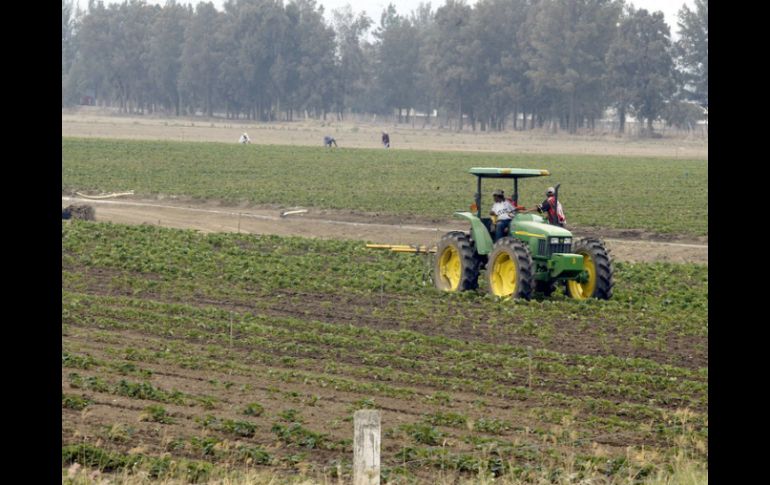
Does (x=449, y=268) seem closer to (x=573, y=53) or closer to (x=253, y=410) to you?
(x=253, y=410)

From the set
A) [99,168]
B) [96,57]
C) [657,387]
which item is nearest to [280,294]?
[657,387]

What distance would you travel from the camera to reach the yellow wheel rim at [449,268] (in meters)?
19.7

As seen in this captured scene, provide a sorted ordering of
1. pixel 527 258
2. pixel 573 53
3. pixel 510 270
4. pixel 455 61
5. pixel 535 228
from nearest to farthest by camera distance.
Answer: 1. pixel 527 258
2. pixel 535 228
3. pixel 510 270
4. pixel 573 53
5. pixel 455 61

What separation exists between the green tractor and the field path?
8.34 metres

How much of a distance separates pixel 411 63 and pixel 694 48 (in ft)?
121

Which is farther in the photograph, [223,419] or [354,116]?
[354,116]

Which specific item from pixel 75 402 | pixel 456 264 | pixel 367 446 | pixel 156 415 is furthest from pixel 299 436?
pixel 456 264

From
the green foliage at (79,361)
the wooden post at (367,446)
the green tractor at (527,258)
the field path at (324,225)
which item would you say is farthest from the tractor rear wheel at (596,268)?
the wooden post at (367,446)

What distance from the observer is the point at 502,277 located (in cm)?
1855

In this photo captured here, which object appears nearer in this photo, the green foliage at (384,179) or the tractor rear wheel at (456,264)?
the tractor rear wheel at (456,264)

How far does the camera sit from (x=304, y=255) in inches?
964

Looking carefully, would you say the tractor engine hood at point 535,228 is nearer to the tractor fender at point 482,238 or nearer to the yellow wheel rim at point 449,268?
the tractor fender at point 482,238

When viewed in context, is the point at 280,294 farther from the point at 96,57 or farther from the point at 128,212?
the point at 96,57

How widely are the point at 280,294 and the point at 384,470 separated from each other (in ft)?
34.5
